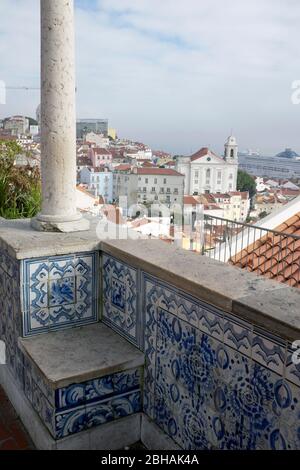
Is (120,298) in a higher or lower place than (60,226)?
lower

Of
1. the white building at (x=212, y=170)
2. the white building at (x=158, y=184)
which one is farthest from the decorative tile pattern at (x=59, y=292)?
the white building at (x=158, y=184)

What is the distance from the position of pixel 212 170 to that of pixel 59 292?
26.9 ft

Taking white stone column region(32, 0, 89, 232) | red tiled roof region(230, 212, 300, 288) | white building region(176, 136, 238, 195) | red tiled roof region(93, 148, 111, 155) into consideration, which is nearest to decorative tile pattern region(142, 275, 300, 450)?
white stone column region(32, 0, 89, 232)

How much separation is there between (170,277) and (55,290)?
2.75 feet

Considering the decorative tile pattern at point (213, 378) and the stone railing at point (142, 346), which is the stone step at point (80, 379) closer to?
the stone railing at point (142, 346)

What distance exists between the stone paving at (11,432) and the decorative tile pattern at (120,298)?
771 millimetres

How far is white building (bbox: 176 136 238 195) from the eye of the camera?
9.35 m

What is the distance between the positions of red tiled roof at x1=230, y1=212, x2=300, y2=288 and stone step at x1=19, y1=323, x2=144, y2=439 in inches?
77.3

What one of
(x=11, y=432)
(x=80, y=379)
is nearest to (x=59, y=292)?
(x=80, y=379)

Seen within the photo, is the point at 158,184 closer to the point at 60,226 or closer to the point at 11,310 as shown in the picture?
the point at 60,226

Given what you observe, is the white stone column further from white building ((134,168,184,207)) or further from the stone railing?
white building ((134,168,184,207))

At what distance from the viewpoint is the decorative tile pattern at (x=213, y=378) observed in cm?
158

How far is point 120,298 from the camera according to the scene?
2594mm
